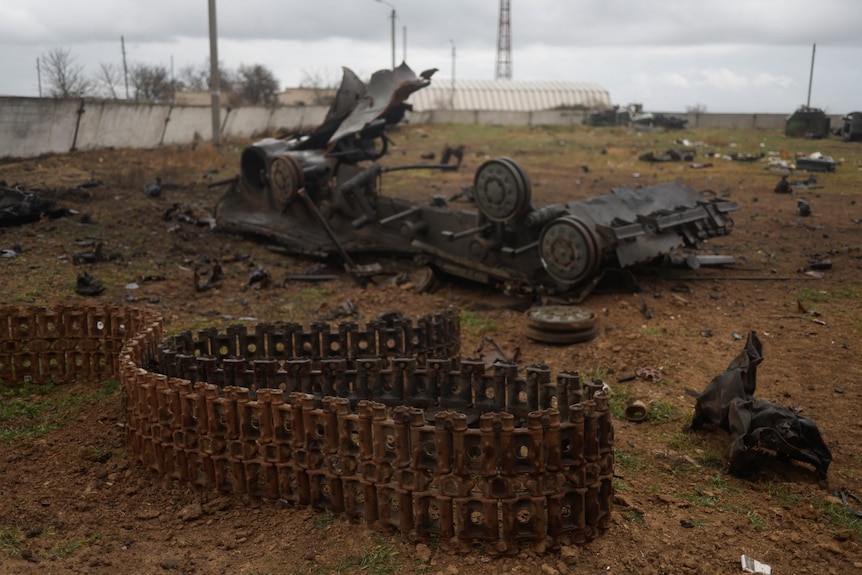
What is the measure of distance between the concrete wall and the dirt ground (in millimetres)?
642

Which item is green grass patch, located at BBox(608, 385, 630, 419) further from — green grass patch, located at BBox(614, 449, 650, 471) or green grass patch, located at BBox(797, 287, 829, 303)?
green grass patch, located at BBox(797, 287, 829, 303)

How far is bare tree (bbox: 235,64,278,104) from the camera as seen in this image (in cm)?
4169

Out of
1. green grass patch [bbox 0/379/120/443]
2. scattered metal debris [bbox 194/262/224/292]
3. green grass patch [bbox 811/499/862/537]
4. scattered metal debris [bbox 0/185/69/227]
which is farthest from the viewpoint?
scattered metal debris [bbox 0/185/69/227]

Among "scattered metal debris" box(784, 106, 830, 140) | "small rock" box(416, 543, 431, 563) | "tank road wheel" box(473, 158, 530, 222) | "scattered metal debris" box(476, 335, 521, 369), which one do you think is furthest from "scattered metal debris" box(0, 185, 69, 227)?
"scattered metal debris" box(784, 106, 830, 140)

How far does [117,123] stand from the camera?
2016 cm

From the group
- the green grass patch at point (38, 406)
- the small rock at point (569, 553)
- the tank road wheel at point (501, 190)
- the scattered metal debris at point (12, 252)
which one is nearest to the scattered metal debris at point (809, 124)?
the tank road wheel at point (501, 190)

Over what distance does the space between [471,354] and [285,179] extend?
5.29 meters

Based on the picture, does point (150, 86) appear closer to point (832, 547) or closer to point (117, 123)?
point (117, 123)

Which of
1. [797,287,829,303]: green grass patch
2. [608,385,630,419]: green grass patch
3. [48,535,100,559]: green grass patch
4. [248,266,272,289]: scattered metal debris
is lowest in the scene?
[48,535,100,559]: green grass patch

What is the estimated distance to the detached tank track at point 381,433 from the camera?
412cm

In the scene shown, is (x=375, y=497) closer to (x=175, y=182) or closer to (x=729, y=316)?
(x=729, y=316)

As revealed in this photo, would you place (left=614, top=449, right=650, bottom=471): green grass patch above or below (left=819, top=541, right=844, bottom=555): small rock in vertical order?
below

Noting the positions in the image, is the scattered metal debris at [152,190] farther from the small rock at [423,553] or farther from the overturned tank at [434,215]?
the small rock at [423,553]

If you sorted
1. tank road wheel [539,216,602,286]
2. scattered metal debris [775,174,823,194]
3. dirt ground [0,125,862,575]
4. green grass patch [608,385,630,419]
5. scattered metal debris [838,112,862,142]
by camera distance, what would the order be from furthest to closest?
scattered metal debris [838,112,862,142]
scattered metal debris [775,174,823,194]
tank road wheel [539,216,602,286]
green grass patch [608,385,630,419]
dirt ground [0,125,862,575]
